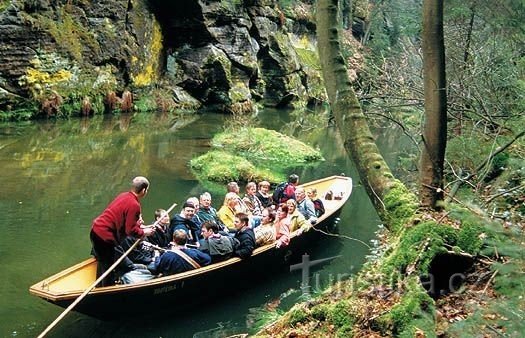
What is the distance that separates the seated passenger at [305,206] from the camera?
9297 millimetres

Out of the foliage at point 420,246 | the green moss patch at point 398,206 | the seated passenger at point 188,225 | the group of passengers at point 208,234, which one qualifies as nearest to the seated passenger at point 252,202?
the group of passengers at point 208,234

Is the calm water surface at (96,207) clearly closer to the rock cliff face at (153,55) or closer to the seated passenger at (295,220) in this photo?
the seated passenger at (295,220)

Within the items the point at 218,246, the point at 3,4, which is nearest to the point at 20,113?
the point at 3,4

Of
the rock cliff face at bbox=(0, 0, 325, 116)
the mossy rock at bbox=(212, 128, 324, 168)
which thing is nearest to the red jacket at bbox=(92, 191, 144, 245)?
the mossy rock at bbox=(212, 128, 324, 168)

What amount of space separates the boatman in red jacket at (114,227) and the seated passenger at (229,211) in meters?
2.52

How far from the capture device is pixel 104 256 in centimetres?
618

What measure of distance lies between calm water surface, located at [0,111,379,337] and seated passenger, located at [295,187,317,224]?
2.19ft

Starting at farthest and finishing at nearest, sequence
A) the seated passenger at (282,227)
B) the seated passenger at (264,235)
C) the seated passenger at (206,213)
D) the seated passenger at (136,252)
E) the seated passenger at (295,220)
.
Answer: the seated passenger at (295,220) < the seated passenger at (206,213) < the seated passenger at (282,227) < the seated passenger at (264,235) < the seated passenger at (136,252)

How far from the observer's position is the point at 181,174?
14.5m

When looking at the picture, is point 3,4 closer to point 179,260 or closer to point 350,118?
point 179,260

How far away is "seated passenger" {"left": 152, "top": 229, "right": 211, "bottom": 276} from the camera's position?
644cm

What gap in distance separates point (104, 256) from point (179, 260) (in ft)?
2.85

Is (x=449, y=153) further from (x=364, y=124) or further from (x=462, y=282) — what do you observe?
(x=462, y=282)

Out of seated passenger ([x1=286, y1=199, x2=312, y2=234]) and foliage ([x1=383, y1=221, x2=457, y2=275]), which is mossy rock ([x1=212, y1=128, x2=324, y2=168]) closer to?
seated passenger ([x1=286, y1=199, x2=312, y2=234])
